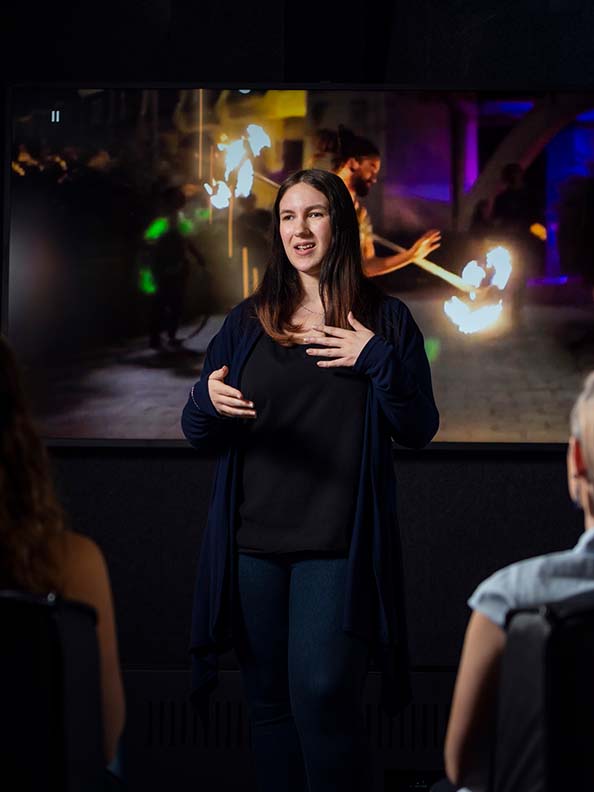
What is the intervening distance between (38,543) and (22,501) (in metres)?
0.07

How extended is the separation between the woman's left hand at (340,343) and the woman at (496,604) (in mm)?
867

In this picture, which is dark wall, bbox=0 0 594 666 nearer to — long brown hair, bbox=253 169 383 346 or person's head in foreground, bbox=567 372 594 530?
long brown hair, bbox=253 169 383 346

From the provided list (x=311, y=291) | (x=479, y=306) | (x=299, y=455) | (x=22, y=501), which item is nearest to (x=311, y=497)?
(x=299, y=455)

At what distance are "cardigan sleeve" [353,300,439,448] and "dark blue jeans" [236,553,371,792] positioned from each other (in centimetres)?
29

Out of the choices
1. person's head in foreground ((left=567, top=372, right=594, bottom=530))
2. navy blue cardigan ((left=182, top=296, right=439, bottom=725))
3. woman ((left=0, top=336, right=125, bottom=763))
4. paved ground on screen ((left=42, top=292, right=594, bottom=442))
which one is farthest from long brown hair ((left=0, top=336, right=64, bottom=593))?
paved ground on screen ((left=42, top=292, right=594, bottom=442))

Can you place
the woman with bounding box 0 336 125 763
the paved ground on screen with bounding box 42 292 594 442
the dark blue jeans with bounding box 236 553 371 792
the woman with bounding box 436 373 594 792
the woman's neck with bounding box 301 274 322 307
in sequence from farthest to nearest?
1. the paved ground on screen with bounding box 42 292 594 442
2. the woman's neck with bounding box 301 274 322 307
3. the dark blue jeans with bounding box 236 553 371 792
4. the woman with bounding box 0 336 125 763
5. the woman with bounding box 436 373 594 792

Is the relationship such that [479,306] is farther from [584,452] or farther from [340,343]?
[584,452]

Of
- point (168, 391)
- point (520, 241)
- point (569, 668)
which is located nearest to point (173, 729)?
point (168, 391)

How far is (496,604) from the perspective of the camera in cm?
119

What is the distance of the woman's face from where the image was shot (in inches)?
89.4

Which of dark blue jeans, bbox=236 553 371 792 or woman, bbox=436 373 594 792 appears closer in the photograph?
woman, bbox=436 373 594 792

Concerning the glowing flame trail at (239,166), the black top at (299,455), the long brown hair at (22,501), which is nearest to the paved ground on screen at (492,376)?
the glowing flame trail at (239,166)

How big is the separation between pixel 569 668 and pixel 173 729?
2.32 metres

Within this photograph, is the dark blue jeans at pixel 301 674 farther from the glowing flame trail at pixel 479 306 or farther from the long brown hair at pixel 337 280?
the glowing flame trail at pixel 479 306
